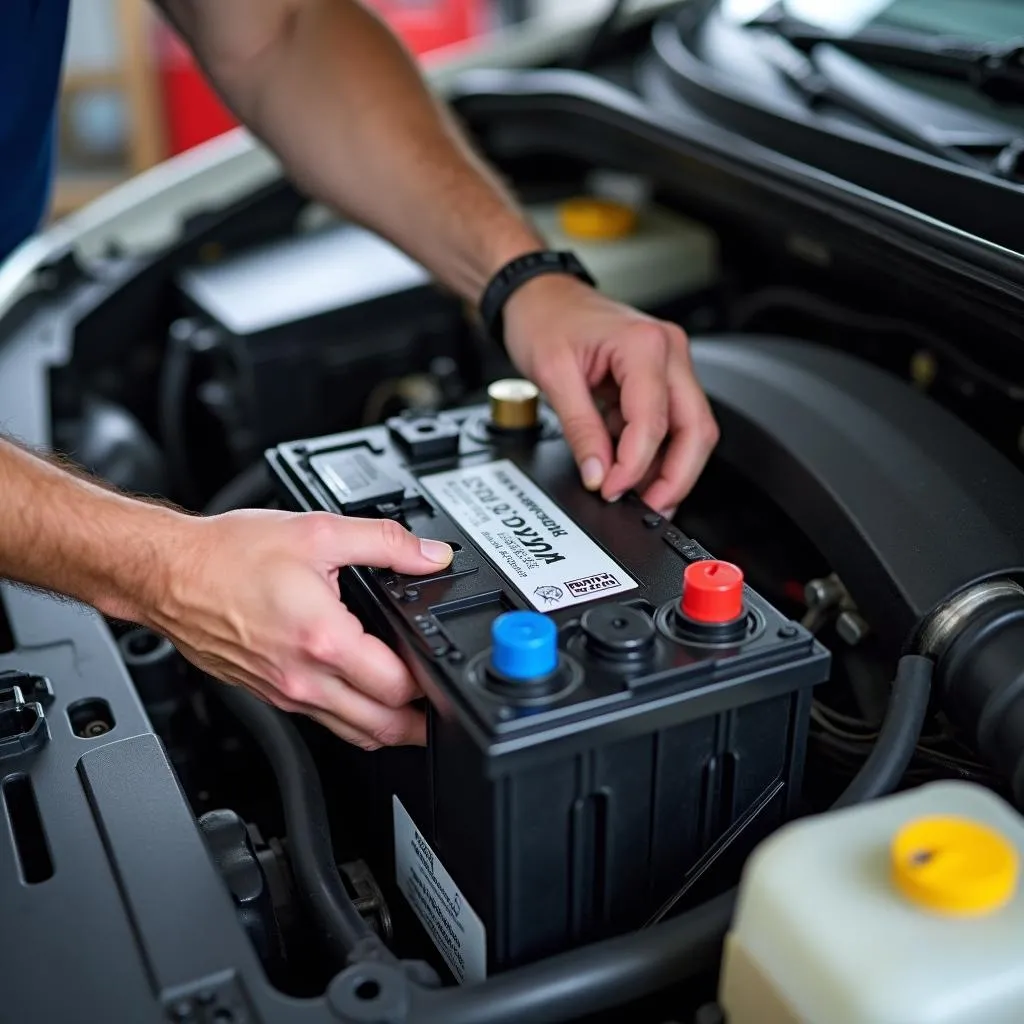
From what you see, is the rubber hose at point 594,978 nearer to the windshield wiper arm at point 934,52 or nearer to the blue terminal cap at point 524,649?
the blue terminal cap at point 524,649

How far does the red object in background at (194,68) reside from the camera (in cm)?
412

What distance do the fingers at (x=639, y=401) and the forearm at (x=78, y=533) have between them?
1.03 feet

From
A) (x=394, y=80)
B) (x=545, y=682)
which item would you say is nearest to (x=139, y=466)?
(x=394, y=80)

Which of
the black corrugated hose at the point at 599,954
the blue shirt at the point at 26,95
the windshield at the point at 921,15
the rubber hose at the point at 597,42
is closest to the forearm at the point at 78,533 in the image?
the black corrugated hose at the point at 599,954

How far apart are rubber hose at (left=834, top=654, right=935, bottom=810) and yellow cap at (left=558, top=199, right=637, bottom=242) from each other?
2.52 feet

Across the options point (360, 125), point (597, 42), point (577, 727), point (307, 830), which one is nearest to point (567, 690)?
point (577, 727)

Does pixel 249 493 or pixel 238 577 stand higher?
pixel 238 577

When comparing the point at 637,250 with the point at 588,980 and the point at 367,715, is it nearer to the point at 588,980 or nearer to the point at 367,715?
the point at 367,715

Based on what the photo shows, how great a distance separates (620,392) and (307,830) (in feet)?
1.34

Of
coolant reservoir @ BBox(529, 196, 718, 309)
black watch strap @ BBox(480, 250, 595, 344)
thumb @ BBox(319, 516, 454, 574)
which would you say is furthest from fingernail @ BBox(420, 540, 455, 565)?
coolant reservoir @ BBox(529, 196, 718, 309)

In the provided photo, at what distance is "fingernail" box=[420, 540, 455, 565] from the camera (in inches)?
29.0

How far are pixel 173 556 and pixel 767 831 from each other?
388mm

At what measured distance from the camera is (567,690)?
2.06ft

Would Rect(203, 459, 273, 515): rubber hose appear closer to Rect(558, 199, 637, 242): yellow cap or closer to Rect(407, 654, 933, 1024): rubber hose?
Rect(558, 199, 637, 242): yellow cap
